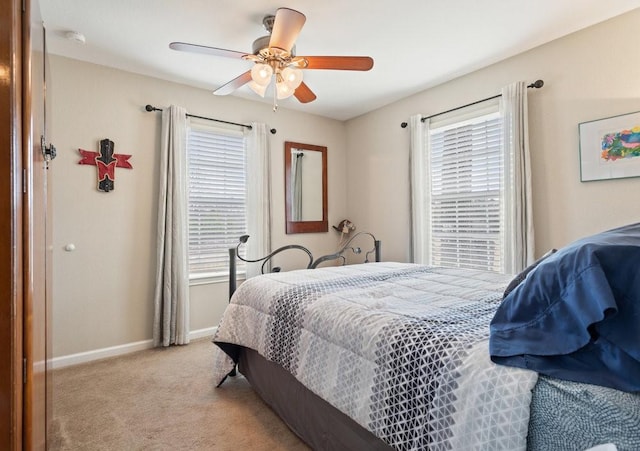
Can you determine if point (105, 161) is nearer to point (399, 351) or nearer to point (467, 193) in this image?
point (399, 351)

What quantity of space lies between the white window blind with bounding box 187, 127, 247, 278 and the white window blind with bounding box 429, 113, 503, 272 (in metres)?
2.15

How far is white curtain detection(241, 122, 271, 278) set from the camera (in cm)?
378

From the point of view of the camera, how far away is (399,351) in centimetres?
121

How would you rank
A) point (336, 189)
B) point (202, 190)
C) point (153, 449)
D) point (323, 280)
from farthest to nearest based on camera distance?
point (336, 189), point (202, 190), point (323, 280), point (153, 449)

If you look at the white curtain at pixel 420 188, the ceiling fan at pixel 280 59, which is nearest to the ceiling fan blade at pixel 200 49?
the ceiling fan at pixel 280 59

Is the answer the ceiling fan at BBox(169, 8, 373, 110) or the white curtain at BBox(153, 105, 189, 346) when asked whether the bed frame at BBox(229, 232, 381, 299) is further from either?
the ceiling fan at BBox(169, 8, 373, 110)

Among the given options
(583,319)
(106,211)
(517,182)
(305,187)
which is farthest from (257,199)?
(583,319)

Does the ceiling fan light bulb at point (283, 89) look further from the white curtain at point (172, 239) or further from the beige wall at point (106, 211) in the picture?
the beige wall at point (106, 211)

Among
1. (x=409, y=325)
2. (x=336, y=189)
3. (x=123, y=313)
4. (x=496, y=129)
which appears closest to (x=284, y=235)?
(x=336, y=189)

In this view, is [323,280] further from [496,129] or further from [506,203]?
[496,129]

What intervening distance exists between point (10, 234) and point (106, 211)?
253 centimetres

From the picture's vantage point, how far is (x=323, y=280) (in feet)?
7.13

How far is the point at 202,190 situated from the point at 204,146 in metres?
0.47

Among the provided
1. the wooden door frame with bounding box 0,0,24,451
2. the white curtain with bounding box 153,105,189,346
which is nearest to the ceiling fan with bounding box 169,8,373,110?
the white curtain with bounding box 153,105,189,346
